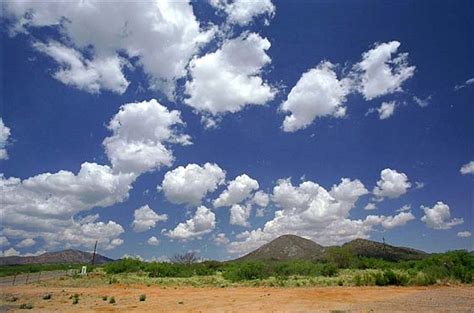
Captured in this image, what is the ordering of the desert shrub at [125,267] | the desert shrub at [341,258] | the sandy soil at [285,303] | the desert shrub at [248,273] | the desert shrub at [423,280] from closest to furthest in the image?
the sandy soil at [285,303], the desert shrub at [423,280], the desert shrub at [248,273], the desert shrub at [341,258], the desert shrub at [125,267]

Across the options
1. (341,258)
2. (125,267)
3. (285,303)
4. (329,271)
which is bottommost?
(285,303)

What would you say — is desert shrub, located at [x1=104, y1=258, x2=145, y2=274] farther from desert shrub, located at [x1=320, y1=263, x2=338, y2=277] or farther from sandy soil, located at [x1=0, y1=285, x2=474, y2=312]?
sandy soil, located at [x1=0, y1=285, x2=474, y2=312]

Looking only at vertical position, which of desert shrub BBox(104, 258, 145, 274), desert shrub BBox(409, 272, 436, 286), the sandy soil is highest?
desert shrub BBox(104, 258, 145, 274)

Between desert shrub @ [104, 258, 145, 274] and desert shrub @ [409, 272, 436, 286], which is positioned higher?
desert shrub @ [104, 258, 145, 274]

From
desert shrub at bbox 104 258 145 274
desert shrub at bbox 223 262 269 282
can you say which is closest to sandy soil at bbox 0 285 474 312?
desert shrub at bbox 223 262 269 282

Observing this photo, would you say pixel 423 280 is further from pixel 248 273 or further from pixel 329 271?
pixel 248 273

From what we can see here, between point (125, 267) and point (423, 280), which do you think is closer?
point (423, 280)

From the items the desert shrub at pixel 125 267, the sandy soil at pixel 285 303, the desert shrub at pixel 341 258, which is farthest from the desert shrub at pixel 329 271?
the desert shrub at pixel 125 267

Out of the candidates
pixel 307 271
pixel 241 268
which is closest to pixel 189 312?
pixel 241 268

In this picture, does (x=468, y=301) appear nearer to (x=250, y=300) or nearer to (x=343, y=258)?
(x=250, y=300)

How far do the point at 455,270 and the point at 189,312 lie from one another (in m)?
28.4

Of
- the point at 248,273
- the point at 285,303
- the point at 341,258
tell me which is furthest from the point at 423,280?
the point at 341,258

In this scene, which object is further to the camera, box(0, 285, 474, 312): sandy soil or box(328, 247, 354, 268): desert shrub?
box(328, 247, 354, 268): desert shrub

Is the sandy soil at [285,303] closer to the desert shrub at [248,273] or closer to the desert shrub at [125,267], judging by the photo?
the desert shrub at [248,273]
